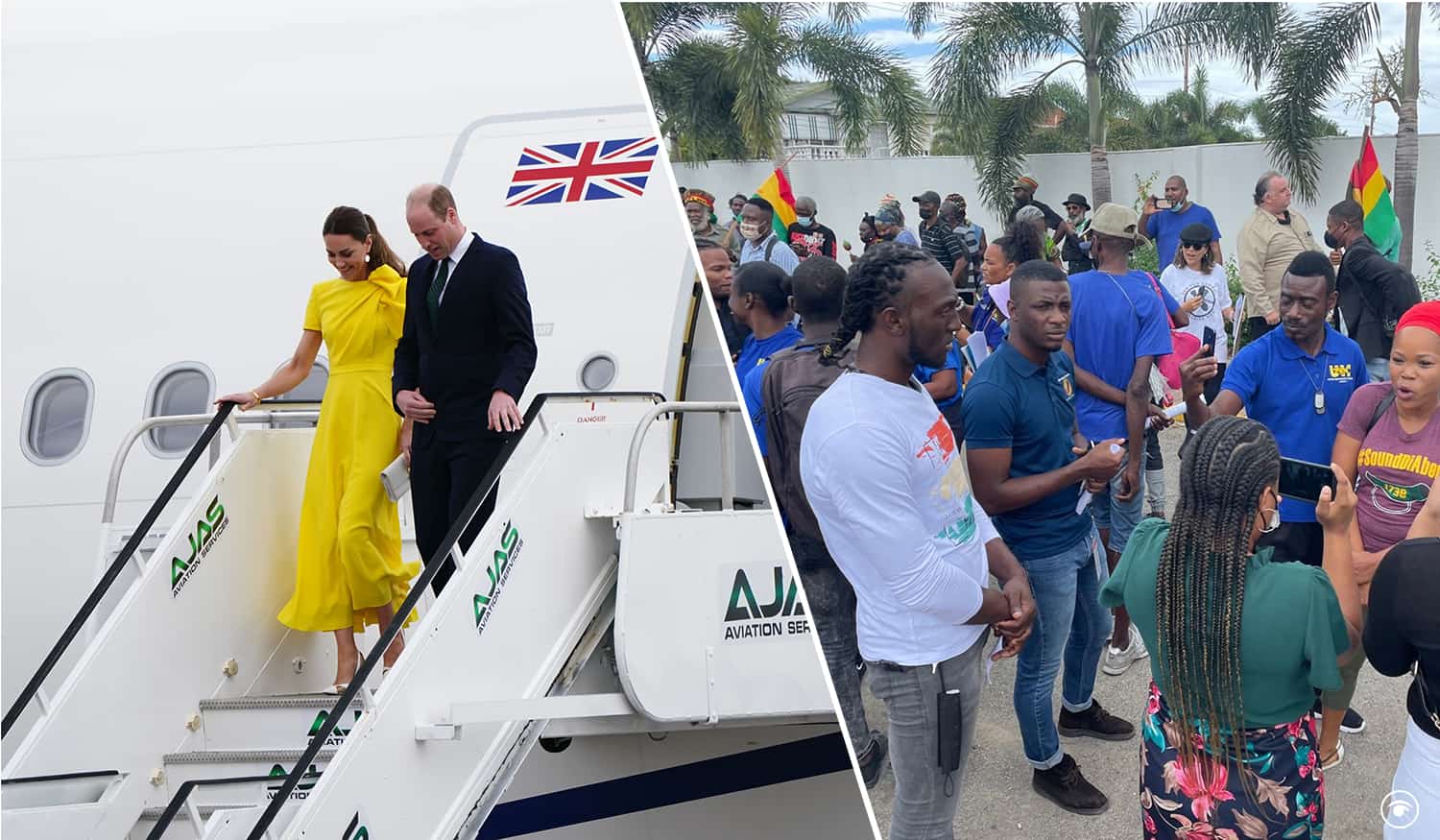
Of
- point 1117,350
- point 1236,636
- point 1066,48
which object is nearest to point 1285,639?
point 1236,636

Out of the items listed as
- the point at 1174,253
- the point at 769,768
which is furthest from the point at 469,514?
the point at 1174,253

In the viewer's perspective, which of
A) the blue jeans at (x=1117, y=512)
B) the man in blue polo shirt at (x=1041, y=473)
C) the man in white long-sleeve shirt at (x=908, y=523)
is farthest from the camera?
Answer: the blue jeans at (x=1117, y=512)

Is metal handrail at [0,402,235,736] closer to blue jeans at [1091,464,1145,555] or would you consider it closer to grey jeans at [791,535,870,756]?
grey jeans at [791,535,870,756]

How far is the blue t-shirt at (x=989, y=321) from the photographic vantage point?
5793mm

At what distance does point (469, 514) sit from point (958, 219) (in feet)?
15.4

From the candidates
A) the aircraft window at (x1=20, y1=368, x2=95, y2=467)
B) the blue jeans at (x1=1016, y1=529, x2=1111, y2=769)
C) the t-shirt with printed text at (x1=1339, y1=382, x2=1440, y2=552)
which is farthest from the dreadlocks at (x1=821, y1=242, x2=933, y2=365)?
the aircraft window at (x1=20, y1=368, x2=95, y2=467)

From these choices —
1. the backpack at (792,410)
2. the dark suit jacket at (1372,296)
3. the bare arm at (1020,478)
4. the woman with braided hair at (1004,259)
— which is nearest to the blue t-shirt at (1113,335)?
the woman with braided hair at (1004,259)

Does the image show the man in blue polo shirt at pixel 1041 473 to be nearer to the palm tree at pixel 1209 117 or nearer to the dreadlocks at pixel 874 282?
the dreadlocks at pixel 874 282

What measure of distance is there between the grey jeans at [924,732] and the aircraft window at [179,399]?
12.1ft

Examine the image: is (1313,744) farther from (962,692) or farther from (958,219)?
(958,219)

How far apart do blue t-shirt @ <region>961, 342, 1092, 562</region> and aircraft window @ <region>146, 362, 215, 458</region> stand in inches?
136

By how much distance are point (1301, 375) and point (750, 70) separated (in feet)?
7.87

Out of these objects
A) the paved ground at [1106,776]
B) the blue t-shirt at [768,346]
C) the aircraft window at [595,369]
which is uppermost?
the blue t-shirt at [768,346]

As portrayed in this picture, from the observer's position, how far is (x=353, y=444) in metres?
4.12
